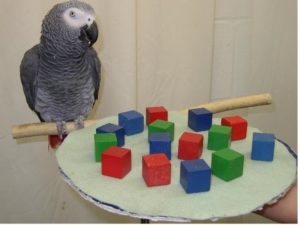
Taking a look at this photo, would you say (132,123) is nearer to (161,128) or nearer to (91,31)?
(161,128)

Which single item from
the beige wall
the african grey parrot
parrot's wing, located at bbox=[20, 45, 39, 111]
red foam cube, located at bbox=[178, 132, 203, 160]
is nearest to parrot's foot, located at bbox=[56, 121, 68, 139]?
the african grey parrot

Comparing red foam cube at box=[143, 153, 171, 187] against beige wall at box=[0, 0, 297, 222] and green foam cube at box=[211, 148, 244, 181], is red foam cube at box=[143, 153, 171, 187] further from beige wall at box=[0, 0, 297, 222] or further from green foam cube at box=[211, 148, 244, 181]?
beige wall at box=[0, 0, 297, 222]

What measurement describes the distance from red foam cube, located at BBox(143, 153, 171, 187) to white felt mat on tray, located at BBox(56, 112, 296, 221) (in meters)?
0.01

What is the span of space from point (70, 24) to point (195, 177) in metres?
0.55

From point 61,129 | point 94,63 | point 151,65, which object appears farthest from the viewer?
point 151,65

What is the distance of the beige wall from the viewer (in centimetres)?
106

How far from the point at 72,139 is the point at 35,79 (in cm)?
29

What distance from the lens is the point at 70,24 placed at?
35.9 inches

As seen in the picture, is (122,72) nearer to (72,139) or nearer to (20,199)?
(72,139)

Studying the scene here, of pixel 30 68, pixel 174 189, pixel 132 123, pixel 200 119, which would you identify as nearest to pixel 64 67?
pixel 30 68

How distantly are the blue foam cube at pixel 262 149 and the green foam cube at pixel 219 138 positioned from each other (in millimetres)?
56

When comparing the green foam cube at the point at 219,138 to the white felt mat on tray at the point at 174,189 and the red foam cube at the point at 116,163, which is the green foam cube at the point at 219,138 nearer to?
the white felt mat on tray at the point at 174,189

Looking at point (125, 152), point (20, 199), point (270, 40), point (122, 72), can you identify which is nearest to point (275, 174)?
point (125, 152)

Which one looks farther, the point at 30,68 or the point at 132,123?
the point at 30,68
